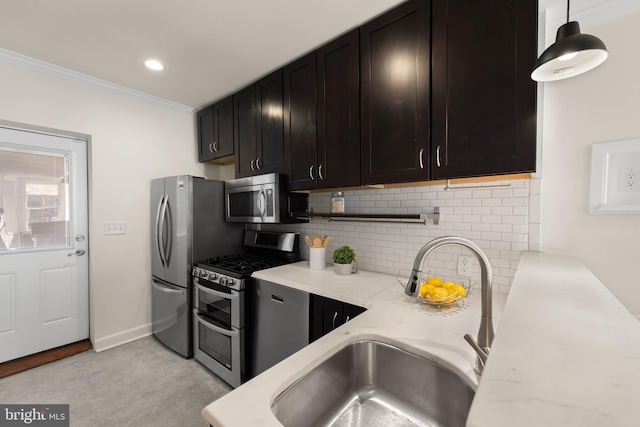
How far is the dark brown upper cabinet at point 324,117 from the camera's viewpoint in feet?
6.05

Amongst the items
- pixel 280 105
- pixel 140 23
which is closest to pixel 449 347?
pixel 280 105

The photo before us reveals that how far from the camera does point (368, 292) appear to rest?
166 centimetres

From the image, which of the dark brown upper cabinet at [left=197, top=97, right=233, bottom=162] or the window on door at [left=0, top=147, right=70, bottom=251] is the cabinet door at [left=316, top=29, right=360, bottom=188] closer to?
the dark brown upper cabinet at [left=197, top=97, right=233, bottom=162]

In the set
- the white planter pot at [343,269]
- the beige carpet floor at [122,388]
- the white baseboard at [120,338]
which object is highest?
the white planter pot at [343,269]

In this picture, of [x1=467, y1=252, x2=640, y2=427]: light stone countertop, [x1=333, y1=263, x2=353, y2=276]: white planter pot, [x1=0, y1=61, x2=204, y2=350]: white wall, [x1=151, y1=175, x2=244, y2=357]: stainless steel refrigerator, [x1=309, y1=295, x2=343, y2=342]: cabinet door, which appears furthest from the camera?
[x1=151, y1=175, x2=244, y2=357]: stainless steel refrigerator

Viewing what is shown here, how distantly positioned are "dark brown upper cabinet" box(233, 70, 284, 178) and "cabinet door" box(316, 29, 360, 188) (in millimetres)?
459

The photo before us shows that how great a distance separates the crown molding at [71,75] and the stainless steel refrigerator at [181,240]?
2.95 ft

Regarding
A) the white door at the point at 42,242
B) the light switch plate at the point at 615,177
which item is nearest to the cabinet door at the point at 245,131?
the white door at the point at 42,242

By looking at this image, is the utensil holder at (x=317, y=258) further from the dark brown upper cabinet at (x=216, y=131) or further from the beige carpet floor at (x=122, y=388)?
the dark brown upper cabinet at (x=216, y=131)

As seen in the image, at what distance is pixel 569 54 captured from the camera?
94 cm

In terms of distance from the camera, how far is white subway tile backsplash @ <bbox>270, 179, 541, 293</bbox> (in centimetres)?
157

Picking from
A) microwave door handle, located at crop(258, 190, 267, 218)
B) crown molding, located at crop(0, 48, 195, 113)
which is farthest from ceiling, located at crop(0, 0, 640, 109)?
microwave door handle, located at crop(258, 190, 267, 218)

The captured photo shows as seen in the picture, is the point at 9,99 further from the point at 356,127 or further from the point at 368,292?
the point at 368,292

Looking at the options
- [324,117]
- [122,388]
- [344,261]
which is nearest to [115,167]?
[122,388]
